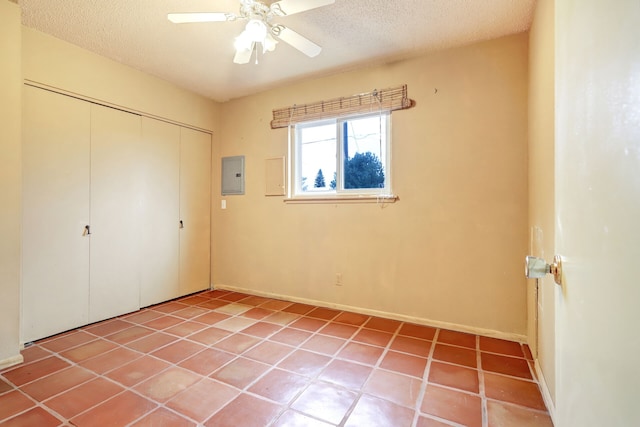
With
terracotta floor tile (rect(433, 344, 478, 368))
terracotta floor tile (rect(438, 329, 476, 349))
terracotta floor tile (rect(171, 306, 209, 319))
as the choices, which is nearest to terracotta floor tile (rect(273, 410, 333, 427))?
terracotta floor tile (rect(433, 344, 478, 368))

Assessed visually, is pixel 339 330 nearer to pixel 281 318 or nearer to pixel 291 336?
pixel 291 336

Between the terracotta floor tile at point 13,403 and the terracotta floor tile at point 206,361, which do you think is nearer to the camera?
the terracotta floor tile at point 13,403

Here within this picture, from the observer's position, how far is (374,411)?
5.22ft

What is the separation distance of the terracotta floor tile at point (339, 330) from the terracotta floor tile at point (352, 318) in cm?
8

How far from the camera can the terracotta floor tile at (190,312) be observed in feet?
9.88

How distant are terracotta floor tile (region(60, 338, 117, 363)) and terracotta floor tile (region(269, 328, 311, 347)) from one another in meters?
1.29

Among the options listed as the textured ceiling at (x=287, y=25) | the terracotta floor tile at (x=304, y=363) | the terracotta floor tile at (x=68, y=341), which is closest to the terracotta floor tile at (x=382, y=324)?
the terracotta floor tile at (x=304, y=363)

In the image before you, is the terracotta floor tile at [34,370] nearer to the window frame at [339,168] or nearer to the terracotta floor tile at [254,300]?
the terracotta floor tile at [254,300]

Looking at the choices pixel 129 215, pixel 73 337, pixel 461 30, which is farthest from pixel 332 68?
pixel 73 337

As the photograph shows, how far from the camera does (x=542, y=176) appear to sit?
6.07 feet

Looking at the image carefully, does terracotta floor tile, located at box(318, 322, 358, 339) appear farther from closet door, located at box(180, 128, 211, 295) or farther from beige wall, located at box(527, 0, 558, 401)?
closet door, located at box(180, 128, 211, 295)

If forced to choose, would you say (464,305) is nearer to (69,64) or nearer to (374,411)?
(374,411)

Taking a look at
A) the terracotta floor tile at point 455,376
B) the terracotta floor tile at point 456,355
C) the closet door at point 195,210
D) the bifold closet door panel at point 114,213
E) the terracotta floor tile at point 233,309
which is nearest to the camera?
the terracotta floor tile at point 455,376

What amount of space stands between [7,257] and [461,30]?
382 centimetres
